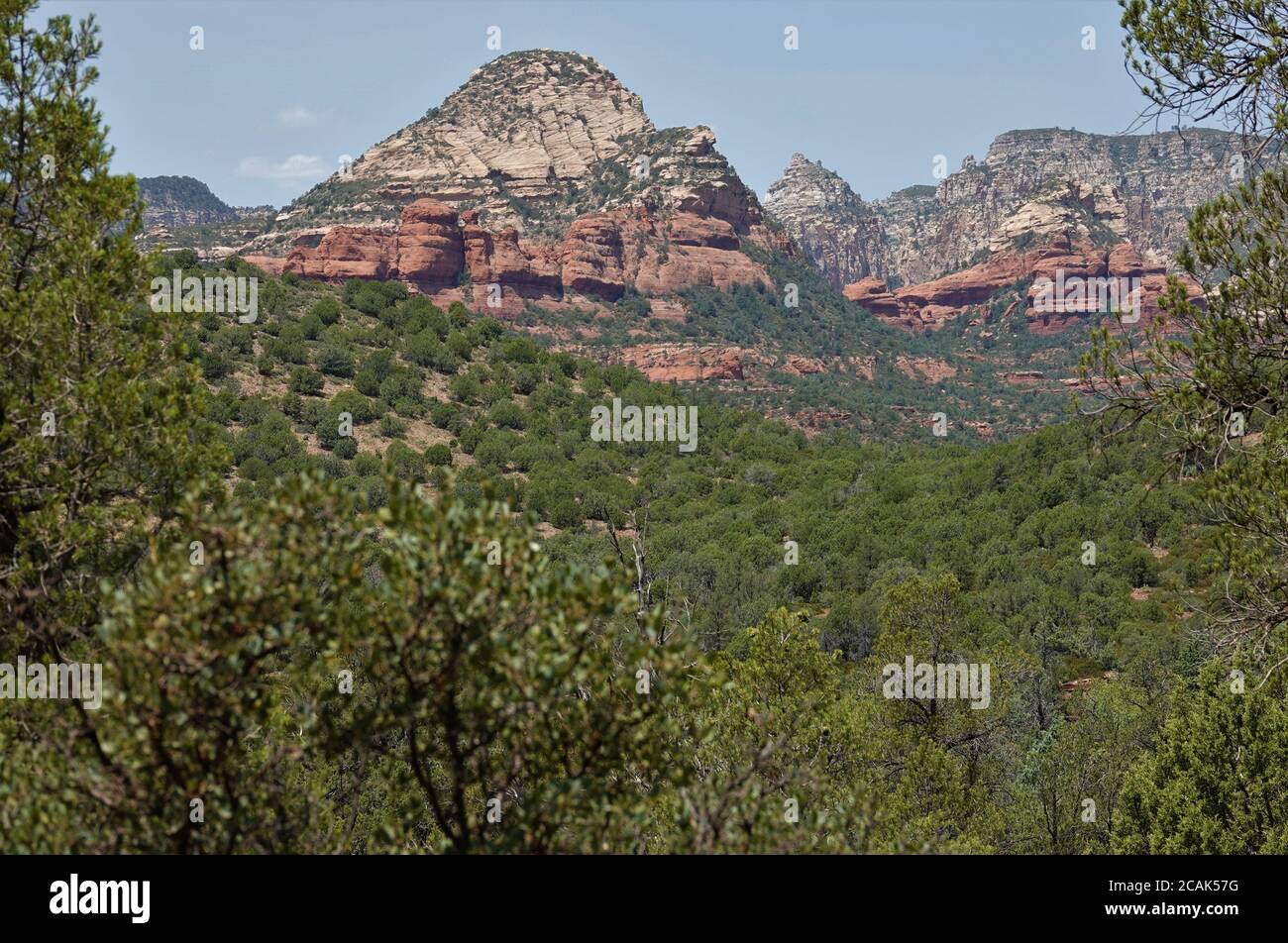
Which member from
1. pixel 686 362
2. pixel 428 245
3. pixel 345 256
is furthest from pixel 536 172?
pixel 686 362

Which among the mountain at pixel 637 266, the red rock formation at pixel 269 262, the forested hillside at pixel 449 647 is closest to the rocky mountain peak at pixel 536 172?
the mountain at pixel 637 266

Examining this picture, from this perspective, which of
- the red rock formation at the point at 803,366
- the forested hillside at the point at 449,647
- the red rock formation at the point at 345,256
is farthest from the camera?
the red rock formation at the point at 803,366

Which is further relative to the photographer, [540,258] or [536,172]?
[536,172]

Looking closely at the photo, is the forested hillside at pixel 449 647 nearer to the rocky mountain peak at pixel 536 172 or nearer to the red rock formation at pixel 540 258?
the red rock formation at pixel 540 258

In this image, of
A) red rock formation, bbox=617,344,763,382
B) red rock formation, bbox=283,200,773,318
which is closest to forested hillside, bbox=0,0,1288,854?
red rock formation, bbox=617,344,763,382

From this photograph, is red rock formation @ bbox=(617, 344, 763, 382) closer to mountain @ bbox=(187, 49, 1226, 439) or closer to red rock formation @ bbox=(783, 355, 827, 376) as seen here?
mountain @ bbox=(187, 49, 1226, 439)

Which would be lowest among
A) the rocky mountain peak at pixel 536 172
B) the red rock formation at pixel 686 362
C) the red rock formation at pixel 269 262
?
the red rock formation at pixel 686 362

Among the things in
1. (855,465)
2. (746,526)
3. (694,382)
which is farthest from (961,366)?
(746,526)

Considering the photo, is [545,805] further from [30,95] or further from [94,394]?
[30,95]

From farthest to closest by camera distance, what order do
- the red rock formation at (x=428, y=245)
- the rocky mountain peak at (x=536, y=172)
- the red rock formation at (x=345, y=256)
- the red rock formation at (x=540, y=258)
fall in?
the rocky mountain peak at (x=536, y=172)
the red rock formation at (x=428, y=245)
the red rock formation at (x=540, y=258)
the red rock formation at (x=345, y=256)

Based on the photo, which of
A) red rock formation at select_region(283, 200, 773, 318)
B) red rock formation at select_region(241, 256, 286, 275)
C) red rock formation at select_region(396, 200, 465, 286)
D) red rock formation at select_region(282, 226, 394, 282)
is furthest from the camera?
red rock formation at select_region(396, 200, 465, 286)

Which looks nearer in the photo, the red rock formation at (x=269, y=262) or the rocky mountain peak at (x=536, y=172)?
the red rock formation at (x=269, y=262)

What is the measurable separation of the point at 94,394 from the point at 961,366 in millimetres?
184026

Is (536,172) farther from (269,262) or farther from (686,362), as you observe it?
(686,362)
